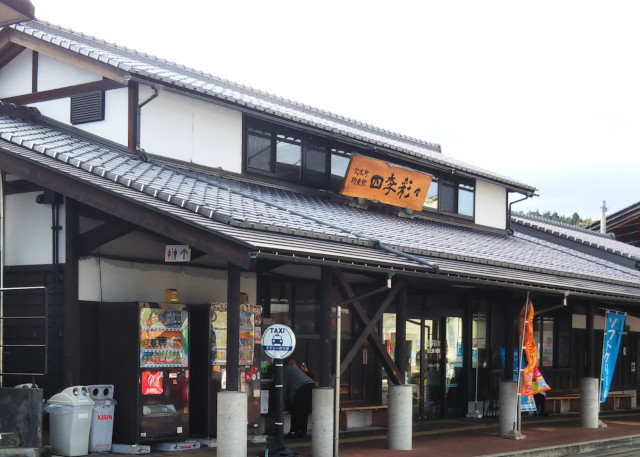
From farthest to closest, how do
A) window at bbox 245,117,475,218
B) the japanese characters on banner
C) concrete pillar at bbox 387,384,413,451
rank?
the japanese characters on banner, window at bbox 245,117,475,218, concrete pillar at bbox 387,384,413,451

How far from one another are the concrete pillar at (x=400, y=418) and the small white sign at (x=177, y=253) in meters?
4.00

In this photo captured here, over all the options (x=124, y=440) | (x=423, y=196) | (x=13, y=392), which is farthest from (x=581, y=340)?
(x=13, y=392)

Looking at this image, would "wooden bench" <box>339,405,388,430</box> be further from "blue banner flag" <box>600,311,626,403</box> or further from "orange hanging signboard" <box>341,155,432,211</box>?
"blue banner flag" <box>600,311,626,403</box>

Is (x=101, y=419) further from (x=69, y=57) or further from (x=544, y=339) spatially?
(x=544, y=339)

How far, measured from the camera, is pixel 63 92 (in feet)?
50.1

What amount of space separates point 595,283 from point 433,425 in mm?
4584

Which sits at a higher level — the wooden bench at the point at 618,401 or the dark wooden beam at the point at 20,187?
the dark wooden beam at the point at 20,187

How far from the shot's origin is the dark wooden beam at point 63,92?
1480cm

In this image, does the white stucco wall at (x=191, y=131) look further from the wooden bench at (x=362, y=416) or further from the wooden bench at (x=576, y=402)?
the wooden bench at (x=576, y=402)

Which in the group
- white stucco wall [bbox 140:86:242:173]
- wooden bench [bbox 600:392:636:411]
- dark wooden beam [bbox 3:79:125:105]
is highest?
dark wooden beam [bbox 3:79:125:105]

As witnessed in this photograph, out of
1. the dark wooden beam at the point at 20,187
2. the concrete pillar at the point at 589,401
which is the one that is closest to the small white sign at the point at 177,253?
the dark wooden beam at the point at 20,187

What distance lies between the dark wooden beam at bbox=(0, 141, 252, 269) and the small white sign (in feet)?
3.98

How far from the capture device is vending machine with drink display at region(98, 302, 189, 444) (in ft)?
41.4

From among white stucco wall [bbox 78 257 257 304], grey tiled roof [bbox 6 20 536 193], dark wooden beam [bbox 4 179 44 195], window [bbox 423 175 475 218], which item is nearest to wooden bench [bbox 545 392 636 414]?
window [bbox 423 175 475 218]
